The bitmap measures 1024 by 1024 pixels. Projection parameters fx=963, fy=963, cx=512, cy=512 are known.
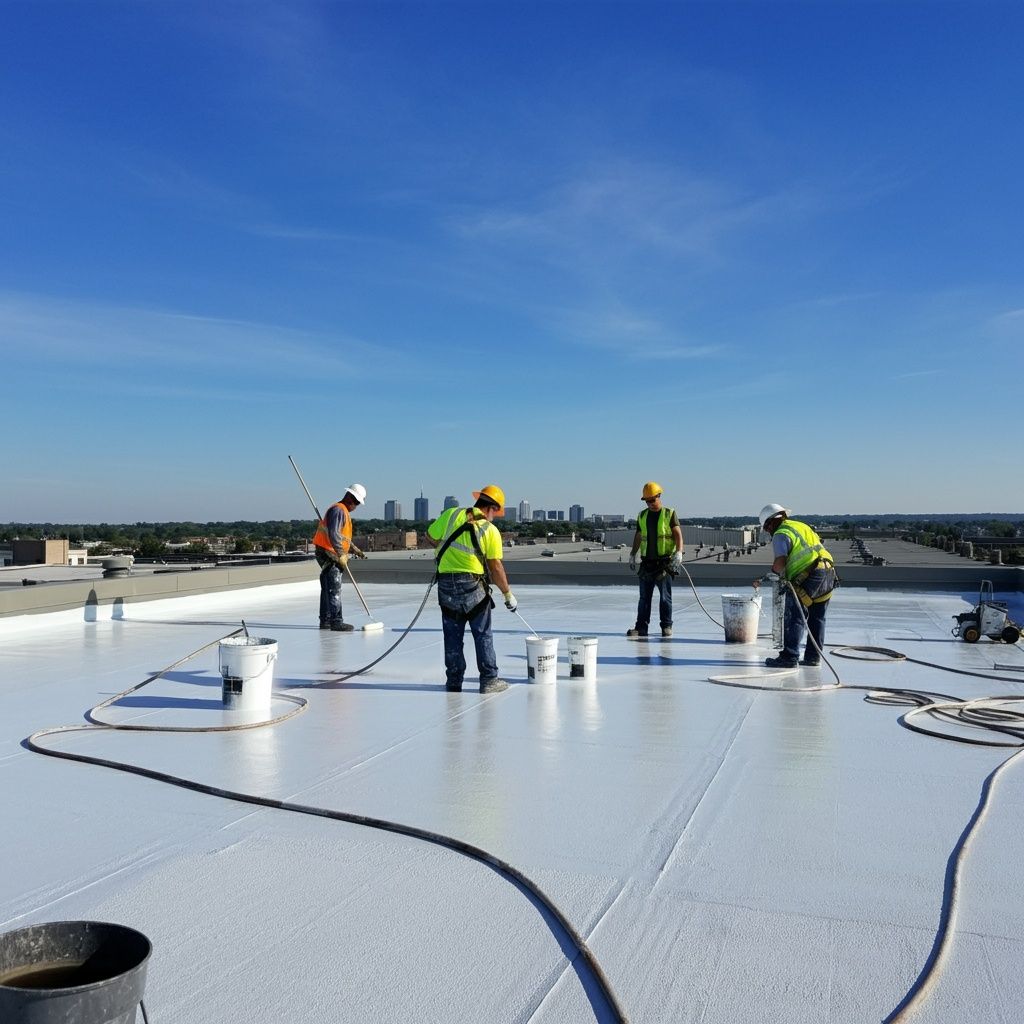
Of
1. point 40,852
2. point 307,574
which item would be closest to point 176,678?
point 40,852

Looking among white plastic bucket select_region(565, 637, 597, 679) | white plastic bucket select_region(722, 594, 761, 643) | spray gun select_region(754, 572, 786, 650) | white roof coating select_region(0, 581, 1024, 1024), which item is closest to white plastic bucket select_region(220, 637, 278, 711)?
white roof coating select_region(0, 581, 1024, 1024)

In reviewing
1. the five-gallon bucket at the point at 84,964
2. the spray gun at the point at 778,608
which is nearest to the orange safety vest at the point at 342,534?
the spray gun at the point at 778,608

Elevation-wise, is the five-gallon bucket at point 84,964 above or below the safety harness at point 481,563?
below

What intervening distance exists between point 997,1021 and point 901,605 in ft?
38.6

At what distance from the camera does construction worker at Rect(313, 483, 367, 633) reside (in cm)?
1045

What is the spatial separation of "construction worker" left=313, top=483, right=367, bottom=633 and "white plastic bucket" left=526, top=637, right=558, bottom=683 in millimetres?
3548

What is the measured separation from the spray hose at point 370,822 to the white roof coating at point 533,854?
4 cm

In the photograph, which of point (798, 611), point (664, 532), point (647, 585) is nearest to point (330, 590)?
point (647, 585)

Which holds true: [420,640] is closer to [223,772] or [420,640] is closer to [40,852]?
[223,772]

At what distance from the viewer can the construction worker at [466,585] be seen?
7.09 metres

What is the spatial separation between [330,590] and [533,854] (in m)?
7.49

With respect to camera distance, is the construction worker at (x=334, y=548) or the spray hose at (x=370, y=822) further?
the construction worker at (x=334, y=548)

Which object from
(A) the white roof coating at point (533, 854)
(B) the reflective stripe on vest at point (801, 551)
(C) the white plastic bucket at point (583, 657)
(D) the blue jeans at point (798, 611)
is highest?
(B) the reflective stripe on vest at point (801, 551)

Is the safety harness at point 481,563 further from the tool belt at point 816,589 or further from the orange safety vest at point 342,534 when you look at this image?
the orange safety vest at point 342,534
